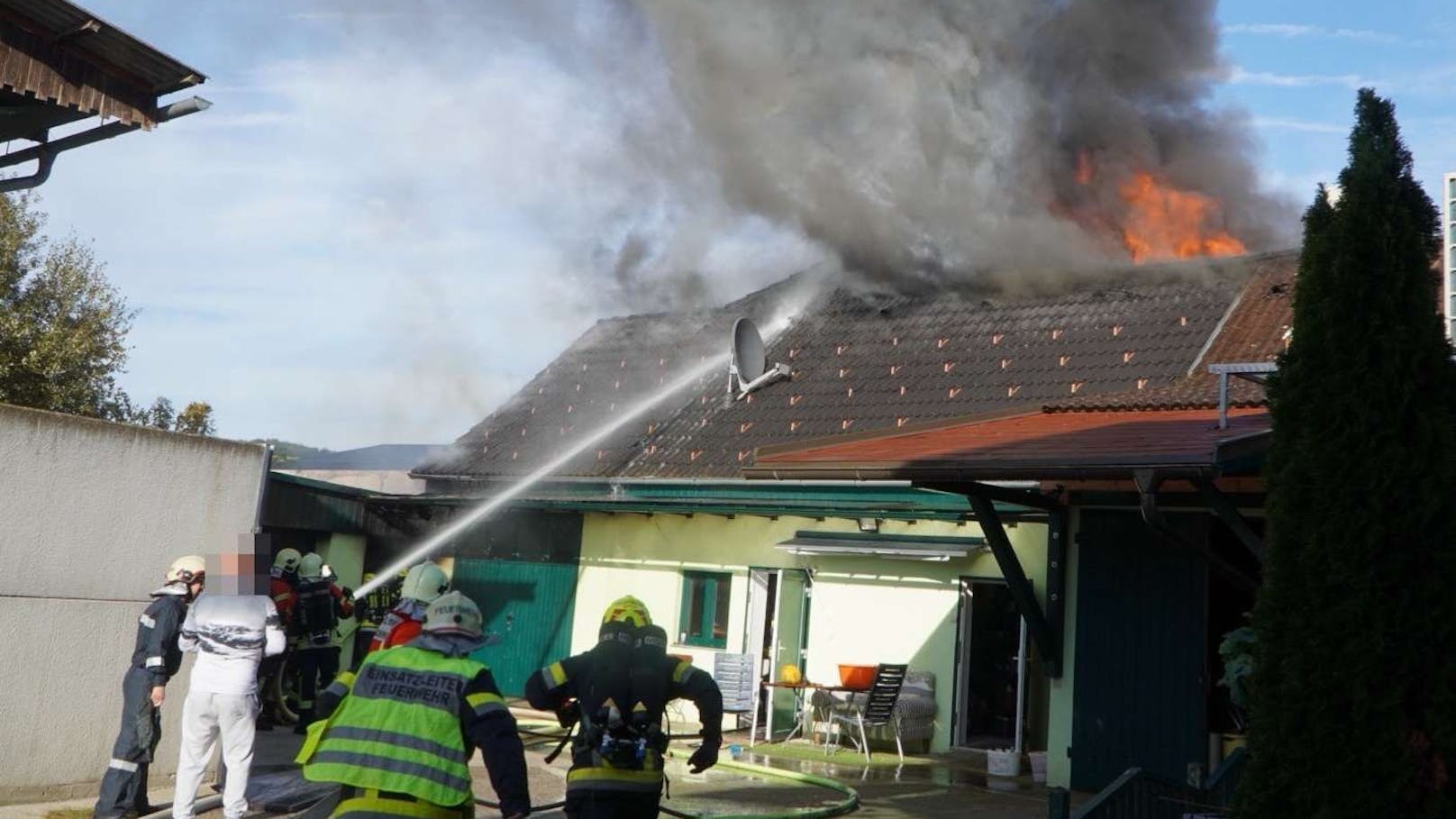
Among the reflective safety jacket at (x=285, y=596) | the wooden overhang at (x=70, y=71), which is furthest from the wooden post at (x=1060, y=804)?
the wooden overhang at (x=70, y=71)

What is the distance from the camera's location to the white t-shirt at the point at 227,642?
8102 mm

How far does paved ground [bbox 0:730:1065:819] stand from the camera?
33.7 ft

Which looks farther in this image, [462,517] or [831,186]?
[462,517]

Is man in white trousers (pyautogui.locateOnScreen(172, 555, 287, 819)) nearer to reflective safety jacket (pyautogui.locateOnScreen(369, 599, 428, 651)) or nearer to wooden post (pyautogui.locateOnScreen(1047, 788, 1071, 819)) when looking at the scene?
reflective safety jacket (pyautogui.locateOnScreen(369, 599, 428, 651))

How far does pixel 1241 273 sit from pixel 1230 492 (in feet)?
22.2

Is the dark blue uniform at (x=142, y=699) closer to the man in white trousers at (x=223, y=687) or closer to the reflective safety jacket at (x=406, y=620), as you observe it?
the man in white trousers at (x=223, y=687)

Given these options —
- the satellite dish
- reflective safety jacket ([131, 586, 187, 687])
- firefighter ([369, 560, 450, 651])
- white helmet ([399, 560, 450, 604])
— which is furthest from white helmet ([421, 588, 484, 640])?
the satellite dish

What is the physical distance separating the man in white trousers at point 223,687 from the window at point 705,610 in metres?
8.96

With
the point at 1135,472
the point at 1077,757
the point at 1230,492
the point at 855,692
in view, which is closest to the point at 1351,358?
the point at 1135,472

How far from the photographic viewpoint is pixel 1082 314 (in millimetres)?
17031

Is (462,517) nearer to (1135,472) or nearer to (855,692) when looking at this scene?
(855,692)

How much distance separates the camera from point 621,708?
5938 millimetres

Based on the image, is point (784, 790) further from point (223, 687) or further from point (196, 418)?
point (196, 418)

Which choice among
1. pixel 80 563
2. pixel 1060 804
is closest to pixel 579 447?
pixel 80 563
